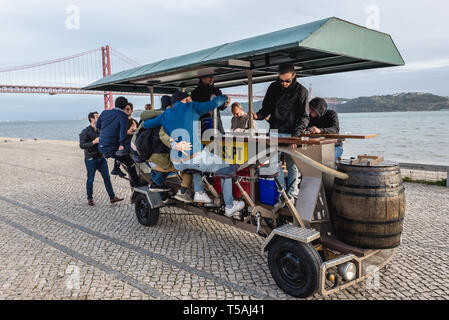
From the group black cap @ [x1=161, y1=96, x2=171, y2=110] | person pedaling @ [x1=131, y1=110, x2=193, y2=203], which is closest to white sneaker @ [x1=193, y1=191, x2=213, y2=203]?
person pedaling @ [x1=131, y1=110, x2=193, y2=203]

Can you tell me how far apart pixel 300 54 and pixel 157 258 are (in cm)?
303

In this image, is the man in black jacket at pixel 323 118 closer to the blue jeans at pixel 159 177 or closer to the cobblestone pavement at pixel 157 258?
the cobblestone pavement at pixel 157 258

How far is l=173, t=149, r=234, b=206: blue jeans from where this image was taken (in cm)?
381

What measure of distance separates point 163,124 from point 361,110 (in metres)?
91.1

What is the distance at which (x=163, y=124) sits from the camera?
4148 millimetres

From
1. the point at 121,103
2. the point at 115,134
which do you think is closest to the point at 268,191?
the point at 115,134

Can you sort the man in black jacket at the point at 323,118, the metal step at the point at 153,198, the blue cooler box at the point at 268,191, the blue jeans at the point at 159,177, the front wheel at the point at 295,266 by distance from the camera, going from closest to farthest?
the front wheel at the point at 295,266
the blue cooler box at the point at 268,191
the blue jeans at the point at 159,177
the metal step at the point at 153,198
the man in black jacket at the point at 323,118

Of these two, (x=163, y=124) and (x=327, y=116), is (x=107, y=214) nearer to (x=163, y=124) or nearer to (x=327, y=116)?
(x=163, y=124)

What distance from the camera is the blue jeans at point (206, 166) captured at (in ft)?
12.5

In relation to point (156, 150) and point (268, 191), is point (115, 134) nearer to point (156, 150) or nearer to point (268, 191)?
point (156, 150)

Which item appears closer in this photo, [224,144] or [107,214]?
[224,144]

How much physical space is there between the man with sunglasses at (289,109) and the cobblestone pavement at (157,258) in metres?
1.13

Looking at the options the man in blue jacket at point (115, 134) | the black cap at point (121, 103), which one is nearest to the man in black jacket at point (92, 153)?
the man in blue jacket at point (115, 134)
